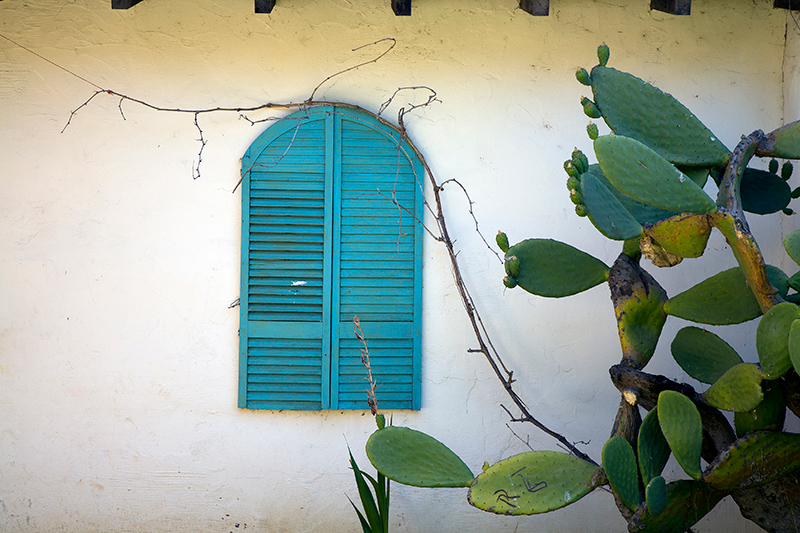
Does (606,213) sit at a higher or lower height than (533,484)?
higher

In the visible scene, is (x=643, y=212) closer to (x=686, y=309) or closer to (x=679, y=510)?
(x=686, y=309)

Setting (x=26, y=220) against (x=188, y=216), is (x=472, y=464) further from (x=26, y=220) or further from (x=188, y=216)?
(x=26, y=220)

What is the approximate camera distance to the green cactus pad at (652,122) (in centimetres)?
215

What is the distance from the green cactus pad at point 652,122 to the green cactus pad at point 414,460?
1.25 meters

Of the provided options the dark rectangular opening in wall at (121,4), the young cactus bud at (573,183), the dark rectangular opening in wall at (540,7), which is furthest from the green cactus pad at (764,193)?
the dark rectangular opening in wall at (121,4)

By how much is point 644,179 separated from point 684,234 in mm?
226

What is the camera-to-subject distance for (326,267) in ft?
9.14

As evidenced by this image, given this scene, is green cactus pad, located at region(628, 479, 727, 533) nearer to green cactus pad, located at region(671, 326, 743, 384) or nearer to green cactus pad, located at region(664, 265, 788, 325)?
green cactus pad, located at region(671, 326, 743, 384)

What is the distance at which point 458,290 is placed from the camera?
286cm

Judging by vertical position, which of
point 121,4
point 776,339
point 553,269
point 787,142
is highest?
point 121,4

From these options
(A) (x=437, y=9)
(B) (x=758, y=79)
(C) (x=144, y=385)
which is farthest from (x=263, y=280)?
(B) (x=758, y=79)

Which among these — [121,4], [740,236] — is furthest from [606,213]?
[121,4]

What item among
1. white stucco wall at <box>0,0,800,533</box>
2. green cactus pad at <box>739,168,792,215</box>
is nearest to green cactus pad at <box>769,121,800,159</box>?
green cactus pad at <box>739,168,792,215</box>

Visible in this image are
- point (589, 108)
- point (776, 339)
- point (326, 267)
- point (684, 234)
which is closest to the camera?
point (776, 339)
